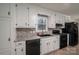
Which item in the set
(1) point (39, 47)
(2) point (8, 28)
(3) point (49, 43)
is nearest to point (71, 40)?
(3) point (49, 43)

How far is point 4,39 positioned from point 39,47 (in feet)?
2.41

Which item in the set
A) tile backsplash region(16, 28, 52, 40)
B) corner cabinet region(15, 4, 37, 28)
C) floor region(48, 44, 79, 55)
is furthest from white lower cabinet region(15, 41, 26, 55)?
floor region(48, 44, 79, 55)

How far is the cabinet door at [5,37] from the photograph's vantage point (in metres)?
2.10

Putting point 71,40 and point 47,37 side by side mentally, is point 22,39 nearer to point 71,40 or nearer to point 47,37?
point 47,37

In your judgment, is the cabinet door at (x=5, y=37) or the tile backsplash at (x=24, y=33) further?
the tile backsplash at (x=24, y=33)

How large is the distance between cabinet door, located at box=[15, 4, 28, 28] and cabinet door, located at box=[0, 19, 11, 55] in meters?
0.21

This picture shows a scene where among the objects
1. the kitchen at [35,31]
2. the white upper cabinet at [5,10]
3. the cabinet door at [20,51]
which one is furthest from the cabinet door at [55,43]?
the white upper cabinet at [5,10]

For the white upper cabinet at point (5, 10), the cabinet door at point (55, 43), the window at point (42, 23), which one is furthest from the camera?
the cabinet door at point (55, 43)

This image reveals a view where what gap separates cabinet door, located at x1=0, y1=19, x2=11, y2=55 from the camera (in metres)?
2.10

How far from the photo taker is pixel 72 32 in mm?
2441

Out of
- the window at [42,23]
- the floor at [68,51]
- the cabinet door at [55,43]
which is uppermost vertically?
the window at [42,23]

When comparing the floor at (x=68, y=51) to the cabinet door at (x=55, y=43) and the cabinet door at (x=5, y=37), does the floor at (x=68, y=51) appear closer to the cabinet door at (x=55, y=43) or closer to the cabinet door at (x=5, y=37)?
the cabinet door at (x=55, y=43)

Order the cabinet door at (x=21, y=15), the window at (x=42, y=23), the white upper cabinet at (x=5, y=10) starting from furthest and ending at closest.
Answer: the window at (x=42, y=23) < the cabinet door at (x=21, y=15) < the white upper cabinet at (x=5, y=10)

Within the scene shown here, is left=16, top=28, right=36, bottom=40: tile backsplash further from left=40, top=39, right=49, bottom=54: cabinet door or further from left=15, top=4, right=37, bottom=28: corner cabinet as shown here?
left=40, top=39, right=49, bottom=54: cabinet door
